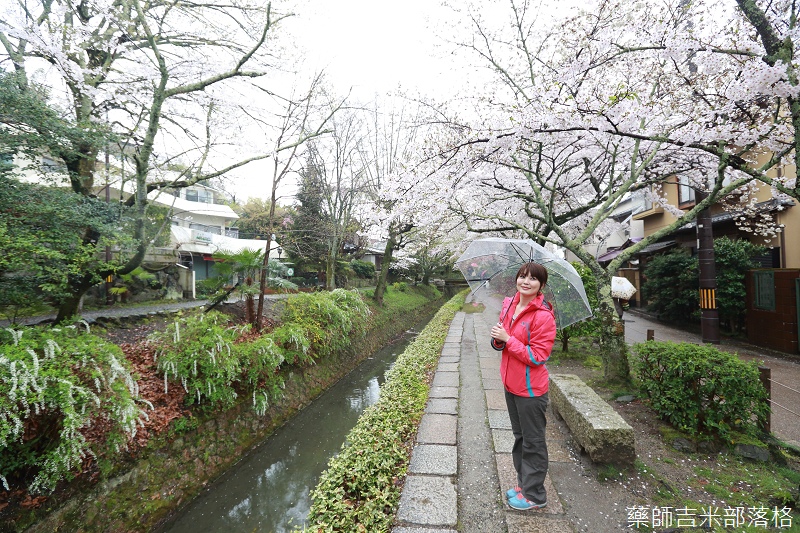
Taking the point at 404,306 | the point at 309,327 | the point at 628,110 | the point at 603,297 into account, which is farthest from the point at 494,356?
the point at 404,306

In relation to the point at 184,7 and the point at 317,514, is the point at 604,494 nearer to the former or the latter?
the point at 317,514

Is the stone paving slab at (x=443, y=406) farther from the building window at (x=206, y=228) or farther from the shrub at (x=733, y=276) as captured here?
the building window at (x=206, y=228)

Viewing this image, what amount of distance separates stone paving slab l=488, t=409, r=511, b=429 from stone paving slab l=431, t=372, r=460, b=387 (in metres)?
1.24

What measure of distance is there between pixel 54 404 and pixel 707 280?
10.8 m

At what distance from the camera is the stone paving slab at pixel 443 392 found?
5.13 metres

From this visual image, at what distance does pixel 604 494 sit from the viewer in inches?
106

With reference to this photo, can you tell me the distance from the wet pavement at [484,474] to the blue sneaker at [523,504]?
0.03m

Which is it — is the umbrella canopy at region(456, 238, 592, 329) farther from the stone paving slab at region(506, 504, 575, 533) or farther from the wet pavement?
the stone paving slab at region(506, 504, 575, 533)

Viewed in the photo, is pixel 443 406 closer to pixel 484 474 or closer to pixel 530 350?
pixel 484 474

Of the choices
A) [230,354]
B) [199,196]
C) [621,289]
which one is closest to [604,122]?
[230,354]

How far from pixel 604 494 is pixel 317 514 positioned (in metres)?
2.35

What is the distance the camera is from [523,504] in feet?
8.22

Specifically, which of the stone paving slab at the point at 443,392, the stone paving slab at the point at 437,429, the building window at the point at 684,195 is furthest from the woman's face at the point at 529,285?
the building window at the point at 684,195

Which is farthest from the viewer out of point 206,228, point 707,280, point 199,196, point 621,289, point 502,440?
point 199,196
